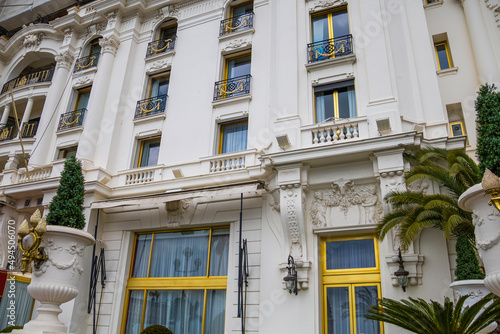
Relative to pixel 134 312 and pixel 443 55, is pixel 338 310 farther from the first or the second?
pixel 443 55

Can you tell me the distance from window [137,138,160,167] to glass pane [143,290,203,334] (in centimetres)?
463

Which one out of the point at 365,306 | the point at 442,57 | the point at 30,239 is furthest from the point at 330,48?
the point at 30,239

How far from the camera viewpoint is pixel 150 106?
15.1 metres

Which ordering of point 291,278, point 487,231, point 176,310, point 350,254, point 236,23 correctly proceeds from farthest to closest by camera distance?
point 236,23
point 176,310
point 350,254
point 291,278
point 487,231

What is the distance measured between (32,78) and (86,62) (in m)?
3.92

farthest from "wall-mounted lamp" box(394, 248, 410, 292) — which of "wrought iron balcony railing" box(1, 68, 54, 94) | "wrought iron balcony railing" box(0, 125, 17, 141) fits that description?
"wrought iron balcony railing" box(0, 125, 17, 141)

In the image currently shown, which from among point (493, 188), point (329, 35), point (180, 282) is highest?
point (329, 35)

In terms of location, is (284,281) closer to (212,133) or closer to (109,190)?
(212,133)

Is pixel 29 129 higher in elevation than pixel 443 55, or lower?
lower

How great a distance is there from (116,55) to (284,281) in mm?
11904

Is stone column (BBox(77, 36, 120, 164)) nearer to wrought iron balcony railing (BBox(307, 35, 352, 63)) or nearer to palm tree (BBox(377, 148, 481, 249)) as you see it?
wrought iron balcony railing (BBox(307, 35, 352, 63))

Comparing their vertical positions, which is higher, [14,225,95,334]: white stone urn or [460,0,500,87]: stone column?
[460,0,500,87]: stone column

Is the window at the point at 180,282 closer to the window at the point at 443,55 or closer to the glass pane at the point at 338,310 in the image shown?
the glass pane at the point at 338,310

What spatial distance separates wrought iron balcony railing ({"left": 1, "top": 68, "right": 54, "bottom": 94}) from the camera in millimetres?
19047
